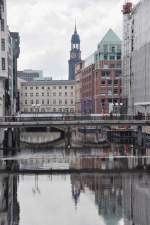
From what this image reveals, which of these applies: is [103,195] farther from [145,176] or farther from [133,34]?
[133,34]

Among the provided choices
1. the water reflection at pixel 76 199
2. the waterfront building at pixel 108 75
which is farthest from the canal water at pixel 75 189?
the waterfront building at pixel 108 75

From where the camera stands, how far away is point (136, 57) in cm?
16462

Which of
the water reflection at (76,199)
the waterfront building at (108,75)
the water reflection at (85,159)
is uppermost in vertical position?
the waterfront building at (108,75)

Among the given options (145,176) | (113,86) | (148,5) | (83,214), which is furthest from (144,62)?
(83,214)

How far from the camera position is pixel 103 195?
191ft

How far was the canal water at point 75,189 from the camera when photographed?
48281mm

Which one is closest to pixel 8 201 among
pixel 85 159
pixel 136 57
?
pixel 85 159

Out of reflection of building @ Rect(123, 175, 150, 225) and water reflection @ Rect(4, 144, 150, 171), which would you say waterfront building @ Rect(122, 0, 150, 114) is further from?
reflection of building @ Rect(123, 175, 150, 225)

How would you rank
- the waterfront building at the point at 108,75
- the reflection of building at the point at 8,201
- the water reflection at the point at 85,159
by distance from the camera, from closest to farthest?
the reflection of building at the point at 8,201 < the water reflection at the point at 85,159 < the waterfront building at the point at 108,75

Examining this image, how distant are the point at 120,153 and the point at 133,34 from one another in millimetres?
75858

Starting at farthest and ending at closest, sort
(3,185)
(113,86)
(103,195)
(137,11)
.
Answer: (113,86)
(137,11)
(3,185)
(103,195)

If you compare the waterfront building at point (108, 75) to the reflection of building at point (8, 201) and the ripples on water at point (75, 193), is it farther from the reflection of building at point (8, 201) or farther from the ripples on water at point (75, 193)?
the reflection of building at point (8, 201)

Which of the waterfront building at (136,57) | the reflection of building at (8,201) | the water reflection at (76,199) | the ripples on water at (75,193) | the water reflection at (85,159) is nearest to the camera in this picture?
the reflection of building at (8,201)

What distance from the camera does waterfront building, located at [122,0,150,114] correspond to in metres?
148
